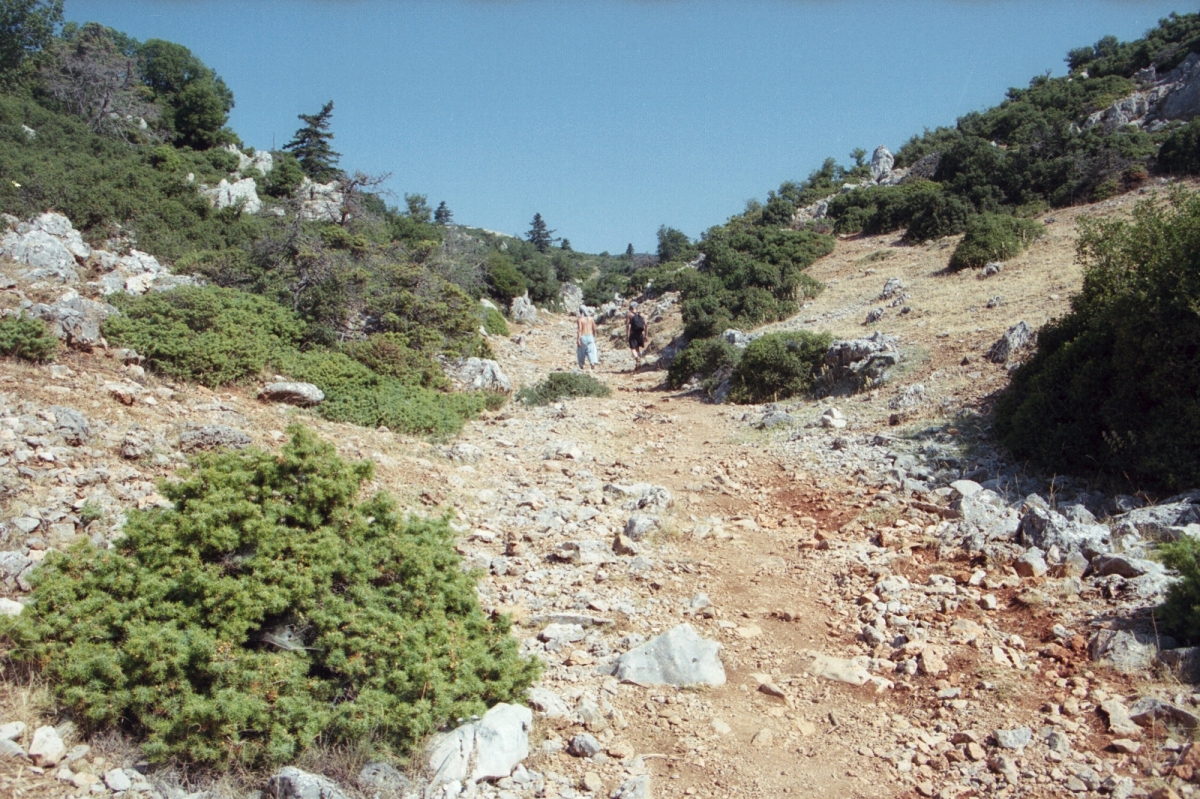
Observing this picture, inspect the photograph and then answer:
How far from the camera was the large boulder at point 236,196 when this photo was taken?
72.4 ft

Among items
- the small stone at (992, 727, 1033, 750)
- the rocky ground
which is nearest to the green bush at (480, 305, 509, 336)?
the rocky ground

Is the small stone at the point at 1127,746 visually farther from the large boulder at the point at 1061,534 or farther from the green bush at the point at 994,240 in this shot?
the green bush at the point at 994,240

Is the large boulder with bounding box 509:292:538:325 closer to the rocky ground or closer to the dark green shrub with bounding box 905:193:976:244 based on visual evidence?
the dark green shrub with bounding box 905:193:976:244

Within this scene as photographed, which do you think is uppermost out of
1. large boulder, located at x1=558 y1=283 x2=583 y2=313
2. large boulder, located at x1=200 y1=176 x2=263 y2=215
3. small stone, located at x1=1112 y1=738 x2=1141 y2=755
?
large boulder, located at x1=200 y1=176 x2=263 y2=215

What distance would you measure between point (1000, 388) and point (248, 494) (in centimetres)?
860

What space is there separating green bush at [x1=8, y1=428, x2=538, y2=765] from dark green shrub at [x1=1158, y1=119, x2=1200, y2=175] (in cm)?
2460

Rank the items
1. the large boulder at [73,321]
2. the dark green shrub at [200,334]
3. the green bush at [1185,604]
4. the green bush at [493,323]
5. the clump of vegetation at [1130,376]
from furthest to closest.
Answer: the green bush at [493,323] → the dark green shrub at [200,334] → the large boulder at [73,321] → the clump of vegetation at [1130,376] → the green bush at [1185,604]

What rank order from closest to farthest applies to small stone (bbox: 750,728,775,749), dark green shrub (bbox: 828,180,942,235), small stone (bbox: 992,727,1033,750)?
small stone (bbox: 992,727,1033,750) < small stone (bbox: 750,728,775,749) < dark green shrub (bbox: 828,180,942,235)

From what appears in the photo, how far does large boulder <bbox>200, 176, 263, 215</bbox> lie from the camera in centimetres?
2206

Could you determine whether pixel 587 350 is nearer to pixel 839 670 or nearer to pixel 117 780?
pixel 839 670

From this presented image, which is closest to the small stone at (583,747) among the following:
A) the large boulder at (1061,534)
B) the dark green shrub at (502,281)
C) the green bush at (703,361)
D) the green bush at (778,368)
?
the large boulder at (1061,534)

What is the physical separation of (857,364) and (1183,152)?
16481 mm

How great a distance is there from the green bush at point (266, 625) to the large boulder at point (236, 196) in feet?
66.0

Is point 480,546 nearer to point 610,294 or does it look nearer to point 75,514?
point 75,514
